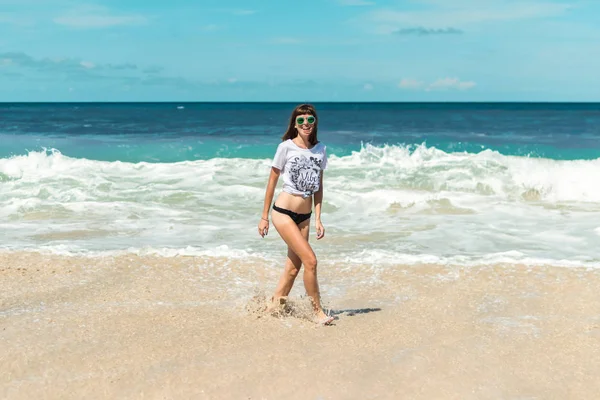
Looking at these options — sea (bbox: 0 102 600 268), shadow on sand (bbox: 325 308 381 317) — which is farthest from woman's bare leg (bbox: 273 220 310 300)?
sea (bbox: 0 102 600 268)

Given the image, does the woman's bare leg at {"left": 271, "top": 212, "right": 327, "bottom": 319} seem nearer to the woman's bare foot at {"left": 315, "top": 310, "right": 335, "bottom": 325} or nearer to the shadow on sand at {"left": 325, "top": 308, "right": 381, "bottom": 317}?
the woman's bare foot at {"left": 315, "top": 310, "right": 335, "bottom": 325}

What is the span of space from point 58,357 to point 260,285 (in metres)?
2.55

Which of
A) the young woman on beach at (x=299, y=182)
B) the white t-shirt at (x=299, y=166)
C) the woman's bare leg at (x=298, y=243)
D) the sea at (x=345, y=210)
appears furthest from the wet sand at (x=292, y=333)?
the white t-shirt at (x=299, y=166)

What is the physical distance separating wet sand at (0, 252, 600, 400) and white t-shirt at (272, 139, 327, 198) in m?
1.07

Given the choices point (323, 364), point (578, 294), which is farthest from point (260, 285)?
point (578, 294)

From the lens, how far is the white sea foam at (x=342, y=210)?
27.4ft

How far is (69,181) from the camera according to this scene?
585 inches

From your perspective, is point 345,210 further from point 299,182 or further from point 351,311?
point 299,182

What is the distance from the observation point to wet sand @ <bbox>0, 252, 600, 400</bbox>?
418cm

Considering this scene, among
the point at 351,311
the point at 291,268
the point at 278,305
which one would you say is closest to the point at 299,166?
the point at 291,268

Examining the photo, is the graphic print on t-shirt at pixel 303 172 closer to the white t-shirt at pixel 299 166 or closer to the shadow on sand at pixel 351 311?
the white t-shirt at pixel 299 166

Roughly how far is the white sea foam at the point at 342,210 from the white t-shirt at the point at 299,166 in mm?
2577

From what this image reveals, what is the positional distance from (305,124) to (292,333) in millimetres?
1696

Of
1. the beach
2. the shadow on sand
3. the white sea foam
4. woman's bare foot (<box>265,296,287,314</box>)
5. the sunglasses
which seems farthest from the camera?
the white sea foam
